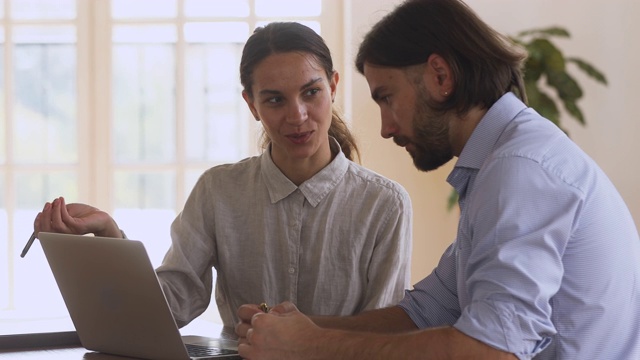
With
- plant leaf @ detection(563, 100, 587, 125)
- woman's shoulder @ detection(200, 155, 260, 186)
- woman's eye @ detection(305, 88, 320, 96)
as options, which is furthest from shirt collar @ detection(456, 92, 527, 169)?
plant leaf @ detection(563, 100, 587, 125)

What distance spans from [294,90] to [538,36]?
262 cm

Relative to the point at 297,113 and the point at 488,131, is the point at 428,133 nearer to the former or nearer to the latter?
the point at 488,131

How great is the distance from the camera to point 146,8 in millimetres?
4441

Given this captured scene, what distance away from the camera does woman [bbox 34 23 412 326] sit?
7.04 feet

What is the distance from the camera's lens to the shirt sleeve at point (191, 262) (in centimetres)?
219

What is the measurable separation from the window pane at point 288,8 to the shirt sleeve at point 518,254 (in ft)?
10.5

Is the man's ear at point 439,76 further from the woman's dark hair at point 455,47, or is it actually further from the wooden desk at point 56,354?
the wooden desk at point 56,354

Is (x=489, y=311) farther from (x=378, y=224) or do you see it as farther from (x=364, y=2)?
(x=364, y=2)

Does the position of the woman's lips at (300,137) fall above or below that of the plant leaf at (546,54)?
below

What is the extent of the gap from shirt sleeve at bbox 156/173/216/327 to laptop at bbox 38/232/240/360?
335mm

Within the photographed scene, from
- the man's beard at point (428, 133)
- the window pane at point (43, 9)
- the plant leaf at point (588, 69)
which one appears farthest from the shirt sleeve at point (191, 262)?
the plant leaf at point (588, 69)

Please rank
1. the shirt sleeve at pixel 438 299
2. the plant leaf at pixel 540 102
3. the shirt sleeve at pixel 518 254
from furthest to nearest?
the plant leaf at pixel 540 102 → the shirt sleeve at pixel 438 299 → the shirt sleeve at pixel 518 254

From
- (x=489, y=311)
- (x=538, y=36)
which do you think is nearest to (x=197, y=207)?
(x=489, y=311)

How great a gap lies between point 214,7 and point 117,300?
2.94m
